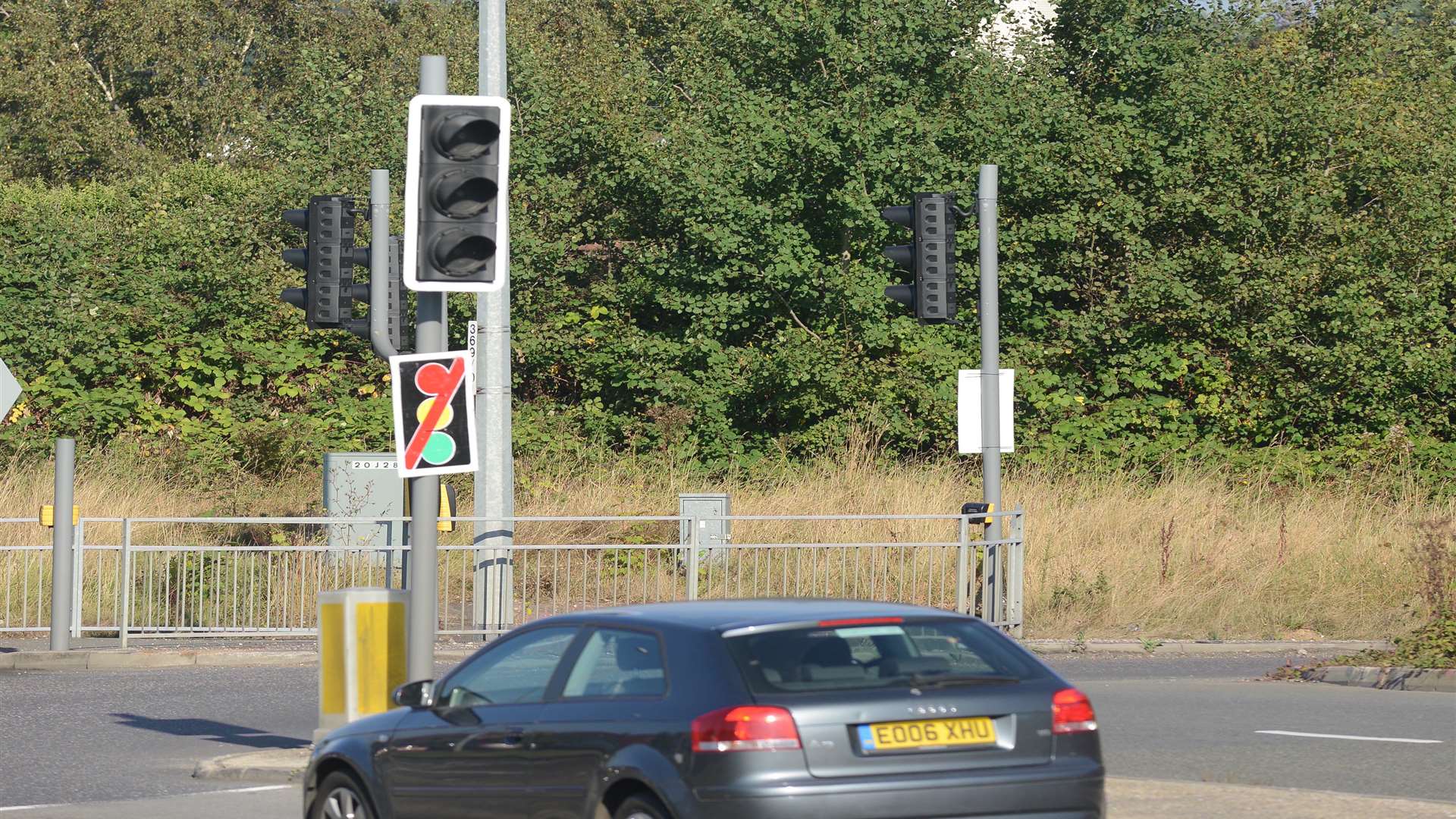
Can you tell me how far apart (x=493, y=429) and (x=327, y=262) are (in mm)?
2304

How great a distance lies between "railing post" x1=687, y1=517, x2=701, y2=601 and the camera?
18812mm

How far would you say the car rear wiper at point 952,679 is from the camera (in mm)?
6879

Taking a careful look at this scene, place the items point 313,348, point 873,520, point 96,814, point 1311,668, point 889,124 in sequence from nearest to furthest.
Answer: point 96,814 < point 1311,668 < point 873,520 < point 889,124 < point 313,348

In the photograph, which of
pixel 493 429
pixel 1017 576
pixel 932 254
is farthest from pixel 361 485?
pixel 1017 576

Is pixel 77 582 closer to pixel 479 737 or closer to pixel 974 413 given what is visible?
pixel 974 413

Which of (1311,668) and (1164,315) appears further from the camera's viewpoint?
(1164,315)

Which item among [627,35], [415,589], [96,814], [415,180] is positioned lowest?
[96,814]

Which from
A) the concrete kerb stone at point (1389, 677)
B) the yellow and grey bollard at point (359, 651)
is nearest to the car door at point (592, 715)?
the yellow and grey bollard at point (359, 651)

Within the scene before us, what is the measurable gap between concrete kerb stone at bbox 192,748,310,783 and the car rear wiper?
5142 millimetres

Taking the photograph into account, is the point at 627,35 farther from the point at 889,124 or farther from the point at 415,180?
the point at 415,180

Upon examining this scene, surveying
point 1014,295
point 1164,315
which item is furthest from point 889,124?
point 1164,315

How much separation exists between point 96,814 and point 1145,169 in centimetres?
2323

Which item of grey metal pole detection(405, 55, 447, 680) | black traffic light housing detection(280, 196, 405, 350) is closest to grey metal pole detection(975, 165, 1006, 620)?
black traffic light housing detection(280, 196, 405, 350)

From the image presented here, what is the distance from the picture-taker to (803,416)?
29406 mm
